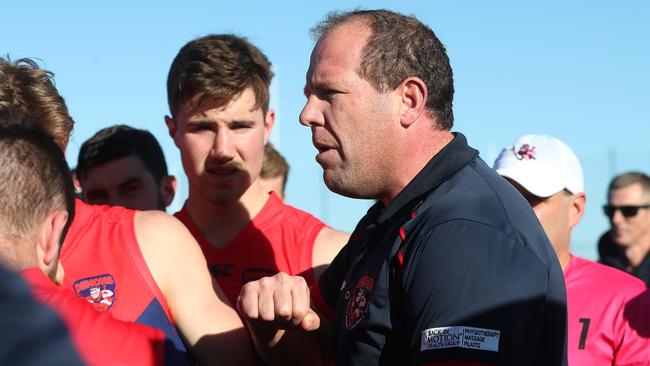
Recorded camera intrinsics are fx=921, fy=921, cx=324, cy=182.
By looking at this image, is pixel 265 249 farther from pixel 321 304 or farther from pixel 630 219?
pixel 630 219

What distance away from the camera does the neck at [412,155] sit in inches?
117

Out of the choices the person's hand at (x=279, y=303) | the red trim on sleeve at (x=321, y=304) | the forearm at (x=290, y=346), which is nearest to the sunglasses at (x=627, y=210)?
the red trim on sleeve at (x=321, y=304)

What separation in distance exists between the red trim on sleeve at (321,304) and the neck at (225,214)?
909 mm

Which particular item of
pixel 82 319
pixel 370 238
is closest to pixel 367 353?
pixel 370 238

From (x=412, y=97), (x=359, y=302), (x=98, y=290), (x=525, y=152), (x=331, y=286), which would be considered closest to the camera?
(x=359, y=302)

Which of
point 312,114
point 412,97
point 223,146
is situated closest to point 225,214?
point 223,146

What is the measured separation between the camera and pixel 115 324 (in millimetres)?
2041

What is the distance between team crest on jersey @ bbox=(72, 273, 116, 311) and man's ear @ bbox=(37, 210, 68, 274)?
61cm

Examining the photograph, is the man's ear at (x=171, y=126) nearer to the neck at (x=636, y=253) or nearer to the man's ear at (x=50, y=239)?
the man's ear at (x=50, y=239)

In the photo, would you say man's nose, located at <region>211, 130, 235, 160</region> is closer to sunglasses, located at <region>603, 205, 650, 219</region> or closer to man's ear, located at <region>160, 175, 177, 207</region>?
man's ear, located at <region>160, 175, 177, 207</region>

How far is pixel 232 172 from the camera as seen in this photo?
4.21 m

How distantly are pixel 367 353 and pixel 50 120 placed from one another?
132 centimetres

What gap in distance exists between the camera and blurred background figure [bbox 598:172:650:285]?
7.98 m

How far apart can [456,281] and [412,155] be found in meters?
0.65
